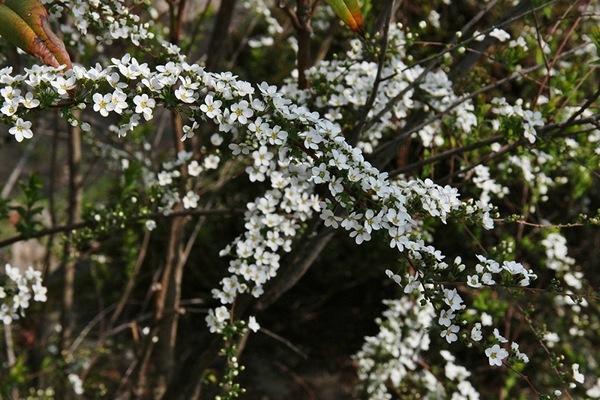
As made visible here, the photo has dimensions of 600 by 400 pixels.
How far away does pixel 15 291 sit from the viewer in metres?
2.35

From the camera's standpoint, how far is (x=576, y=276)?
10.2 ft

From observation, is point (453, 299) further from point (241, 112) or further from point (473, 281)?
point (241, 112)

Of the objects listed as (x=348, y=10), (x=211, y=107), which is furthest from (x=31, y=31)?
(x=348, y=10)

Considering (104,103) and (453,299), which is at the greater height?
(104,103)

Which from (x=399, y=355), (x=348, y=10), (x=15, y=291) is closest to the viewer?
(x=348, y=10)

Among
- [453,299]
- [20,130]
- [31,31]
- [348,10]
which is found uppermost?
[348,10]

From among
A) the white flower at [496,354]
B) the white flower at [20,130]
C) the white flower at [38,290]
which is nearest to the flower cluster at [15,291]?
the white flower at [38,290]

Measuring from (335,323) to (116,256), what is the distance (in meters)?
1.83

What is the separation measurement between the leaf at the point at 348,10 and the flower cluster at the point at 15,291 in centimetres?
137

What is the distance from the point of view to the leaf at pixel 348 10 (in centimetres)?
171

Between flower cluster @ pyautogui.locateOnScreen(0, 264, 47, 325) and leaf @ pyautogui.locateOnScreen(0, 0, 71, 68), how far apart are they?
0.95 metres

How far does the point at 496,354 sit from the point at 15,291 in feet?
5.23

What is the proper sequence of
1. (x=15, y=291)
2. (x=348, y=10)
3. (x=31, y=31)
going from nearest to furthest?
1. (x=31, y=31)
2. (x=348, y=10)
3. (x=15, y=291)

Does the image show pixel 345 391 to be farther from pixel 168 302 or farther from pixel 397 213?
pixel 397 213
